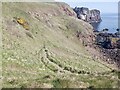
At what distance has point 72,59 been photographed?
3120 inches

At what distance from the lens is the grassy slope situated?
28422mm

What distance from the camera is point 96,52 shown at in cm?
10806

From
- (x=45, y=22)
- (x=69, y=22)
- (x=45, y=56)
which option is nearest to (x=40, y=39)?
(x=45, y=56)

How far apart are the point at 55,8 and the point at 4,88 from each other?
12926 centimetres

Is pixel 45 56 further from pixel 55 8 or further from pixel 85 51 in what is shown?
pixel 55 8

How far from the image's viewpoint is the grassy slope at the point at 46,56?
1119 inches

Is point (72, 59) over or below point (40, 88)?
below

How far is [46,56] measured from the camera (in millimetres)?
72125

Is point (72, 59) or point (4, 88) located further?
point (72, 59)

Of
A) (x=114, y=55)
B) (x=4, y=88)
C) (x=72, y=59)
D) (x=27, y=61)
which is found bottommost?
(x=114, y=55)

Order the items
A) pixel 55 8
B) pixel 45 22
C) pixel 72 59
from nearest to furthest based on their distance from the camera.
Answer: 1. pixel 72 59
2. pixel 45 22
3. pixel 55 8

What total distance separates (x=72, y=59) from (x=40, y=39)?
548 inches

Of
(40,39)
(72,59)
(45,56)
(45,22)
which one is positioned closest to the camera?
(45,56)

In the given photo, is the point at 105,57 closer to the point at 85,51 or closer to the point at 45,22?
the point at 85,51
